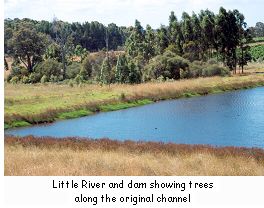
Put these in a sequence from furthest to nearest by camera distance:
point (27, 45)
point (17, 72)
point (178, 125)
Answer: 1. point (27, 45)
2. point (17, 72)
3. point (178, 125)

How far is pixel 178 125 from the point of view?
33844 mm

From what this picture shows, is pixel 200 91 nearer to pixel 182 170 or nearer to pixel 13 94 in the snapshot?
pixel 13 94

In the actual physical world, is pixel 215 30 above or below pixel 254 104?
above

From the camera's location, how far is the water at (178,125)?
28703mm

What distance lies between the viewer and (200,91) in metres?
58.1

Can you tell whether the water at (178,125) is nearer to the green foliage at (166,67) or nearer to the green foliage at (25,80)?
the green foliage at (166,67)

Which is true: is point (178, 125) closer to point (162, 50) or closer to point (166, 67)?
point (166, 67)

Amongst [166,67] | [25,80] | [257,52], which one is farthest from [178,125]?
[257,52]

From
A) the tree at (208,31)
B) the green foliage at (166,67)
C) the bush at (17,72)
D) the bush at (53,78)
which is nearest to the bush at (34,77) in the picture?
the bush at (53,78)

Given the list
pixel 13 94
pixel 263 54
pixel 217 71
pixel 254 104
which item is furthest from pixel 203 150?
pixel 263 54

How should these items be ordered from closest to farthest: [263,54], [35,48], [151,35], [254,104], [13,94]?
[254,104] → [13,94] → [35,48] → [151,35] → [263,54]

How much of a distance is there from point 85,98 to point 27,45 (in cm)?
4208
